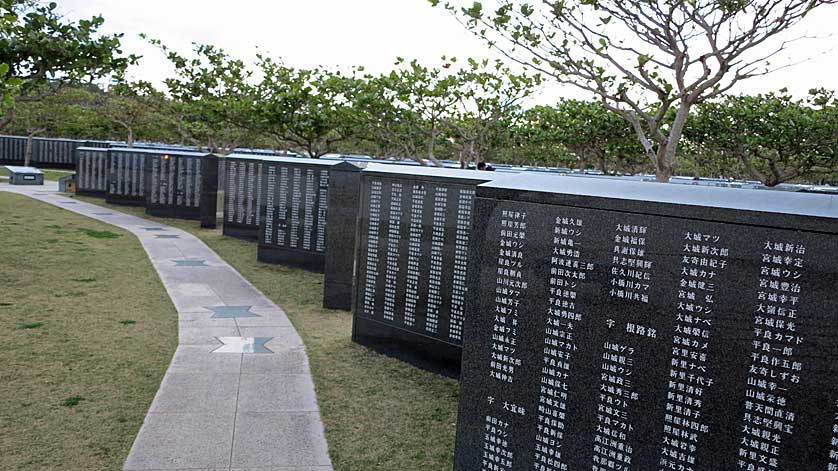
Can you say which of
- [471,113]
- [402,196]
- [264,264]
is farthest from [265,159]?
[402,196]

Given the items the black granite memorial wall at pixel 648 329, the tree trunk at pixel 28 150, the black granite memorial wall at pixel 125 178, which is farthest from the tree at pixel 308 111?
the tree trunk at pixel 28 150

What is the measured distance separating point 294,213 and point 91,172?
612 inches

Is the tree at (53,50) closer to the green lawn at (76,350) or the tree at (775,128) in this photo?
the green lawn at (76,350)

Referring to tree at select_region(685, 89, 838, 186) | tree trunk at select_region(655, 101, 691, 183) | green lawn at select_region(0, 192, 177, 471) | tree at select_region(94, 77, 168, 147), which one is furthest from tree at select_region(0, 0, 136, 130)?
tree at select_region(94, 77, 168, 147)

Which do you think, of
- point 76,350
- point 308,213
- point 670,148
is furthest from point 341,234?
point 670,148

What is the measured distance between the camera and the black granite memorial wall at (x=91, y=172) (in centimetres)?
2705

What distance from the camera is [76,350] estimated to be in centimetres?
858

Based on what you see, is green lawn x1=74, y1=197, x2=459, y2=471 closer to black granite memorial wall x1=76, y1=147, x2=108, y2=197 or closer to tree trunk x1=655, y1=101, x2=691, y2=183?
tree trunk x1=655, y1=101, x2=691, y2=183

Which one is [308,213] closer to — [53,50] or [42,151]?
[53,50]

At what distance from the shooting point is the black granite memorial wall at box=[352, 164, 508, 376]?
8508 mm

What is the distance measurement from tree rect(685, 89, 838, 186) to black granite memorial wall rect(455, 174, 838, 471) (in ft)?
38.7

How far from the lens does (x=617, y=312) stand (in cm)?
425

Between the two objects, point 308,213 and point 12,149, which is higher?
point 12,149

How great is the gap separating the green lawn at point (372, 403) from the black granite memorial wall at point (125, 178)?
15.2m
